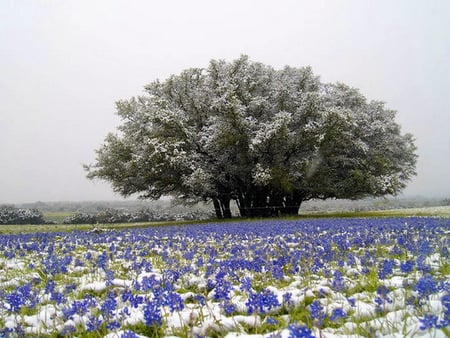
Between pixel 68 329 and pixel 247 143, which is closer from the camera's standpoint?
pixel 68 329

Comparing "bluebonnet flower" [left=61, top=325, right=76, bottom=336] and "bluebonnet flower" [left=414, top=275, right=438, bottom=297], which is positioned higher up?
"bluebonnet flower" [left=414, top=275, right=438, bottom=297]

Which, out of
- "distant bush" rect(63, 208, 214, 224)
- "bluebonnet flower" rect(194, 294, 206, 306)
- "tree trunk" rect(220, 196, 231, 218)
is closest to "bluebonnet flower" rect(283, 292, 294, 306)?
"bluebonnet flower" rect(194, 294, 206, 306)

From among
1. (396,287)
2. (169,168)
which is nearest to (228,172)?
(169,168)

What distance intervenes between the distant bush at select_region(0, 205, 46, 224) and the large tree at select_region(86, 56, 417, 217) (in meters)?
11.4

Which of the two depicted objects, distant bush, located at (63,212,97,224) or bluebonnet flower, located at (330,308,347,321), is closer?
bluebonnet flower, located at (330,308,347,321)

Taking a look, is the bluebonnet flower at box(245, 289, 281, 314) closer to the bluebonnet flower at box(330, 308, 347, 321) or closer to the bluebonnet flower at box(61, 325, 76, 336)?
the bluebonnet flower at box(330, 308, 347, 321)

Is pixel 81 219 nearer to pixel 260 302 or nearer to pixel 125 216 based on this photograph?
pixel 125 216

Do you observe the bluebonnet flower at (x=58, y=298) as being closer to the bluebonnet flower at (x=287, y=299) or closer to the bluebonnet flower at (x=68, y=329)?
the bluebonnet flower at (x=68, y=329)

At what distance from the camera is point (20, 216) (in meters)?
33.6

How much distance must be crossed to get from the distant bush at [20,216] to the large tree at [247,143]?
1139 centimetres

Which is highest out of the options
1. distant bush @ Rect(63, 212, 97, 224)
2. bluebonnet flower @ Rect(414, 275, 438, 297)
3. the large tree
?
the large tree

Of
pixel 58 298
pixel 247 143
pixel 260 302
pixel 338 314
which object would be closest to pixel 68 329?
pixel 58 298

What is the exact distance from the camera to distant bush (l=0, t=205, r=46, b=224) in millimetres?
33031

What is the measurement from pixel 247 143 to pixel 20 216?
75.2 ft
